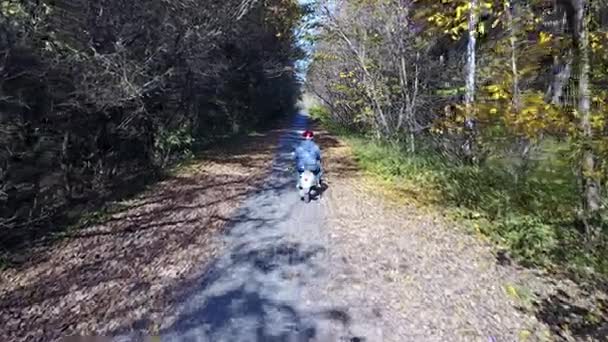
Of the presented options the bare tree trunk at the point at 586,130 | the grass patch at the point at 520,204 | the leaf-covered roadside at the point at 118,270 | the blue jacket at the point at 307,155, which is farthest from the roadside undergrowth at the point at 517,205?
the leaf-covered roadside at the point at 118,270

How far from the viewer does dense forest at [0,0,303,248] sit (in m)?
6.75

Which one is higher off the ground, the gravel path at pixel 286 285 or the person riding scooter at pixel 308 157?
the person riding scooter at pixel 308 157

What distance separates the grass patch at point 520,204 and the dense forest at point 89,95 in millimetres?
6227

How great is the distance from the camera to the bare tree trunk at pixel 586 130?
6770 mm

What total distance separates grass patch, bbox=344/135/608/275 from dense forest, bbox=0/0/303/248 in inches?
245

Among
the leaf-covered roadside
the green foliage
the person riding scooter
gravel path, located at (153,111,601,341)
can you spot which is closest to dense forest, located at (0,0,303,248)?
the green foliage

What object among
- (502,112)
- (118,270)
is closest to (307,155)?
(502,112)

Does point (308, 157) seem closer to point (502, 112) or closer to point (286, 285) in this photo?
point (502, 112)

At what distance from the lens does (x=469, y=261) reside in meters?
6.91

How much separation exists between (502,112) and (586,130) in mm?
1795

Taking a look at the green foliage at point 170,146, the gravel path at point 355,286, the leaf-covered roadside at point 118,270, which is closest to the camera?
the gravel path at point 355,286

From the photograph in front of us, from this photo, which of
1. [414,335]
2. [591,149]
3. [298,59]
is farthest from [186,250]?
[298,59]

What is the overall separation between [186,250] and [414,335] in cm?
395

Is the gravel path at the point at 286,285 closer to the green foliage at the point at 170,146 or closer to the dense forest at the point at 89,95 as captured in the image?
the dense forest at the point at 89,95
